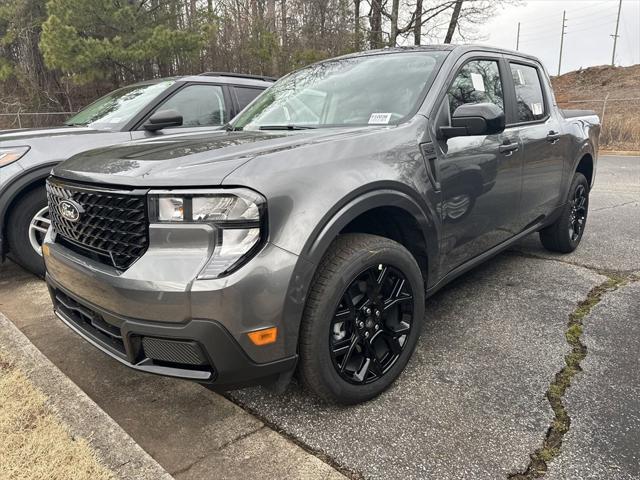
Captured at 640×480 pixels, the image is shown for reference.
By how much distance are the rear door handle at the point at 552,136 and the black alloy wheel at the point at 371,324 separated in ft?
7.26

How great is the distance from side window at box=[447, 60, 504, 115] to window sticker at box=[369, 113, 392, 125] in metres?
0.42

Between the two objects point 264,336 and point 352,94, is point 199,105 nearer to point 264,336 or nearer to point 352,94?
point 352,94

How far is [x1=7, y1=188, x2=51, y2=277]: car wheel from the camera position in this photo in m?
3.94

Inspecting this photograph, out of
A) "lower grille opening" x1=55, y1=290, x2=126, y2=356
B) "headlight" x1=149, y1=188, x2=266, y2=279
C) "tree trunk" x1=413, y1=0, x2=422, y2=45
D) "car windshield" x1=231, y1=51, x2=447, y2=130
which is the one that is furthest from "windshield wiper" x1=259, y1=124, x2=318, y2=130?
"tree trunk" x1=413, y1=0, x2=422, y2=45

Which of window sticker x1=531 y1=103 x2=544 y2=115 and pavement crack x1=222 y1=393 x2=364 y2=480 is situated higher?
window sticker x1=531 y1=103 x2=544 y2=115

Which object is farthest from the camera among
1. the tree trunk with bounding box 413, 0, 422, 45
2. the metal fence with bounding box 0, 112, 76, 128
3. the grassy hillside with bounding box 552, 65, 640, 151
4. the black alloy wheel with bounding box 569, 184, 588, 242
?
the tree trunk with bounding box 413, 0, 422, 45

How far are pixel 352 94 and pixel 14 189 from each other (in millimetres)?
2759

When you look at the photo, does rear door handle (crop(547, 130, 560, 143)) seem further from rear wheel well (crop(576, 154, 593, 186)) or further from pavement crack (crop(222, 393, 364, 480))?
pavement crack (crop(222, 393, 364, 480))

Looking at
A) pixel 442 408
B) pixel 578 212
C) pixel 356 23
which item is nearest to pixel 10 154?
pixel 442 408

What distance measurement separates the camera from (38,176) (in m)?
3.89

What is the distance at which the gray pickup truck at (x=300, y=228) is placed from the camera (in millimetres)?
1828

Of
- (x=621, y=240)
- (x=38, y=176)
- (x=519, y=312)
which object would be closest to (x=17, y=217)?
(x=38, y=176)

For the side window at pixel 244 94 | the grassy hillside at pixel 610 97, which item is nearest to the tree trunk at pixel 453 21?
the grassy hillside at pixel 610 97

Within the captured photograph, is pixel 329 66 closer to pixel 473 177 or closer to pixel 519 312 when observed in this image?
pixel 473 177
